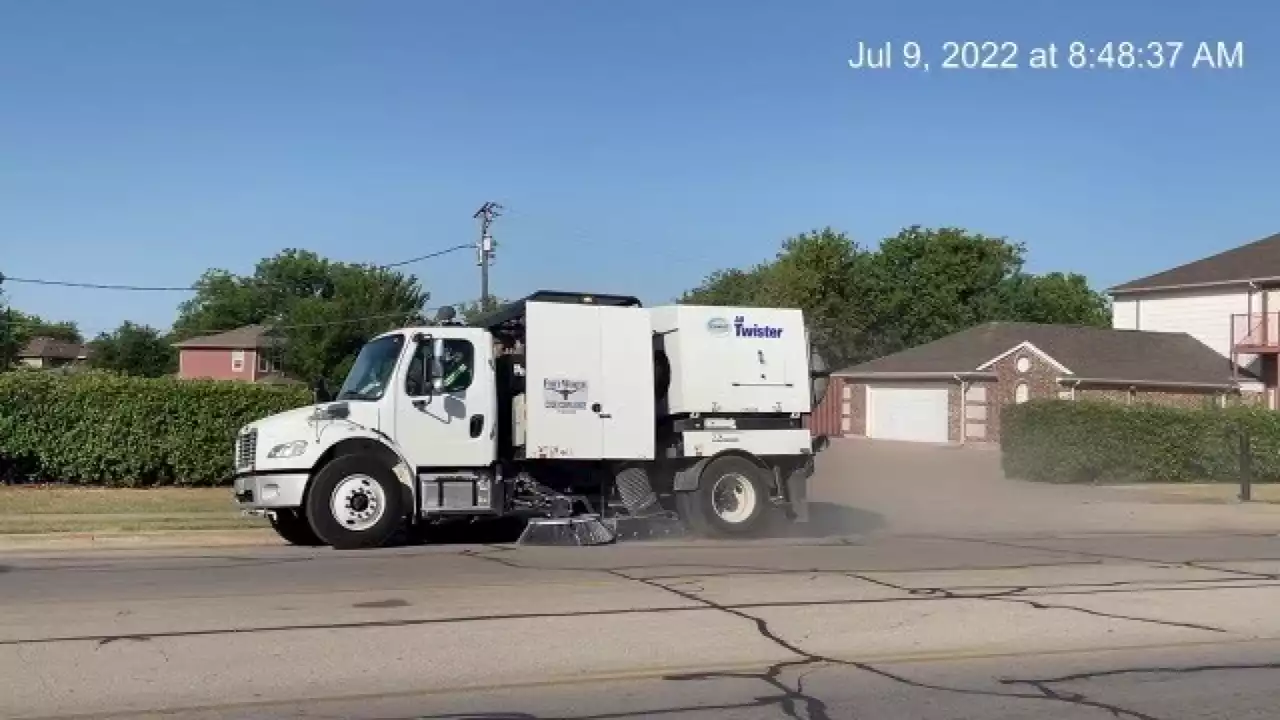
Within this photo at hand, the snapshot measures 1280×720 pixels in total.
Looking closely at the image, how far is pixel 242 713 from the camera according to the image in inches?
269

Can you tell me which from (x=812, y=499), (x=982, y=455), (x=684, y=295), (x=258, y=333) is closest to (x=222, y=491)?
(x=812, y=499)

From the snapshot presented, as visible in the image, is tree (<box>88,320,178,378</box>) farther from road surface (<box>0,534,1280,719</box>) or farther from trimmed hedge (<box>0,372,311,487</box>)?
road surface (<box>0,534,1280,719</box>)

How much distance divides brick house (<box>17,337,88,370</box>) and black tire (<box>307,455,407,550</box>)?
88799mm

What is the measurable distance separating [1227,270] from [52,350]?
89556 millimetres

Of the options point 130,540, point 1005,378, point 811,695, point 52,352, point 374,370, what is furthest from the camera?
point 52,352

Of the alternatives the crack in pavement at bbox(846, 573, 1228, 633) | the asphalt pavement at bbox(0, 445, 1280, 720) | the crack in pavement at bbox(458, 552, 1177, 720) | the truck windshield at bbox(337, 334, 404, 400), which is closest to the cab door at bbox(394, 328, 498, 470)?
the truck windshield at bbox(337, 334, 404, 400)

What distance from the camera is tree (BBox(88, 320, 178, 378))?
8457cm

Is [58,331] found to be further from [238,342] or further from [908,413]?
[908,413]

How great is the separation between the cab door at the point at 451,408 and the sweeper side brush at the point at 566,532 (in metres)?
0.98

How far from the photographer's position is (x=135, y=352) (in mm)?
86625

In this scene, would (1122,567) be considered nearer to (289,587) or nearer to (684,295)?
(289,587)

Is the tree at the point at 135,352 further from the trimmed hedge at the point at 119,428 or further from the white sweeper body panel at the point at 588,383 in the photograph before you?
the white sweeper body panel at the point at 588,383

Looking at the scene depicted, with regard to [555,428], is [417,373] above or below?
above

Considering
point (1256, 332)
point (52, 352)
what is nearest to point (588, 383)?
point (1256, 332)
